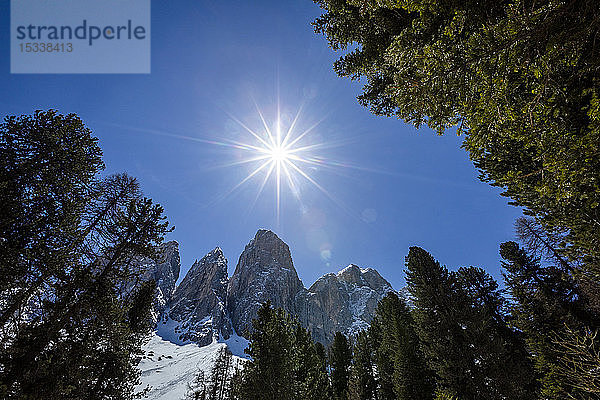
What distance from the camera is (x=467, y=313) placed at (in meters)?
13.9

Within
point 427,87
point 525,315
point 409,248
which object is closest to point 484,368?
point 525,315

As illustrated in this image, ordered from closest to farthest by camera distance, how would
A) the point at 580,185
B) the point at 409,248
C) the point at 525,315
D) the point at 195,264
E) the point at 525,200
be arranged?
1. the point at 580,185
2. the point at 525,200
3. the point at 525,315
4. the point at 409,248
5. the point at 195,264

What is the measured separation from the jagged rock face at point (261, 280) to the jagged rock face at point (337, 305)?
27.4 ft

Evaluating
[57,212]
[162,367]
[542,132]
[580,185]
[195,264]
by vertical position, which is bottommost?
[580,185]

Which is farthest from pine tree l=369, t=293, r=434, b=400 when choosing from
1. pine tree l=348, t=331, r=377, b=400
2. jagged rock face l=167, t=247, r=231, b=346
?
jagged rock face l=167, t=247, r=231, b=346

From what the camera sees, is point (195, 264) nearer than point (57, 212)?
No

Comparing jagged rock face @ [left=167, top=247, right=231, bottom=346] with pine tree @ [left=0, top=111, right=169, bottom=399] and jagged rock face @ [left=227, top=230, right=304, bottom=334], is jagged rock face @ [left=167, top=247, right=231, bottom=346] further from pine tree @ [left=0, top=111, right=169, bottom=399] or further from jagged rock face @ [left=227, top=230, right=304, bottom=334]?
pine tree @ [left=0, top=111, right=169, bottom=399]

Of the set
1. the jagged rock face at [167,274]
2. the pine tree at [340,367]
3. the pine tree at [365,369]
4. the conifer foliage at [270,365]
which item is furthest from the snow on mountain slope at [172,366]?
the conifer foliage at [270,365]

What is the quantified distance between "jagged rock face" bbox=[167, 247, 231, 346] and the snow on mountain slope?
7.86 meters

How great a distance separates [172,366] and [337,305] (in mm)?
81972

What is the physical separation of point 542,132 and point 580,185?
133 centimetres

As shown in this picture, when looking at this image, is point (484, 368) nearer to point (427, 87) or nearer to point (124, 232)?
point (427, 87)

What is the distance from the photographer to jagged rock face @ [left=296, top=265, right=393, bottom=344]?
114 meters

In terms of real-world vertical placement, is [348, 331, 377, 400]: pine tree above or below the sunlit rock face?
below
